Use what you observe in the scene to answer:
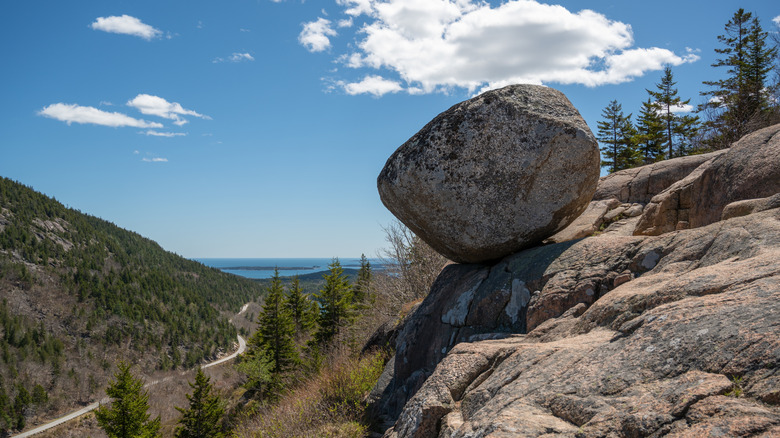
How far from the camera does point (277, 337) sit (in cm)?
Answer: 3409

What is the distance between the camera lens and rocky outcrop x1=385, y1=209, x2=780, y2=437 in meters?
2.80

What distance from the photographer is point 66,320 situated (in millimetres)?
104188

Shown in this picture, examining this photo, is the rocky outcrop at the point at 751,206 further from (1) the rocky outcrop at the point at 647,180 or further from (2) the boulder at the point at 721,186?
(1) the rocky outcrop at the point at 647,180

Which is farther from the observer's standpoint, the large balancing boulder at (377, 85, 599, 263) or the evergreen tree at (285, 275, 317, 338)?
the evergreen tree at (285, 275, 317, 338)

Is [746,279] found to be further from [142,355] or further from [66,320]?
[66,320]

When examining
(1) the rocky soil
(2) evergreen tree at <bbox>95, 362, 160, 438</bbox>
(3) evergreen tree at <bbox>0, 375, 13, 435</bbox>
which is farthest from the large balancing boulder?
(3) evergreen tree at <bbox>0, 375, 13, 435</bbox>

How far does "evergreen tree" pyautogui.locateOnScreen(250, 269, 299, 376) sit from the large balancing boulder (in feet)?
94.1

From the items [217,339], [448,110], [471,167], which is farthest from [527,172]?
[217,339]

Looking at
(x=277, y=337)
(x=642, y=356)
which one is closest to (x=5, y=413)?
(x=277, y=337)

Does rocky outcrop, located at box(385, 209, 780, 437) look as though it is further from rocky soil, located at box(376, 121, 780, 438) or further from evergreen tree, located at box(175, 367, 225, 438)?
evergreen tree, located at box(175, 367, 225, 438)

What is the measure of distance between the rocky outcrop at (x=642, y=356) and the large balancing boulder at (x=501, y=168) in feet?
5.41

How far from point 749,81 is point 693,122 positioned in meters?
6.48

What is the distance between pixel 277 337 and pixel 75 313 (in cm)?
9973

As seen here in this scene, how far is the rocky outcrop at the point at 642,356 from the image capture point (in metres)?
2.80
